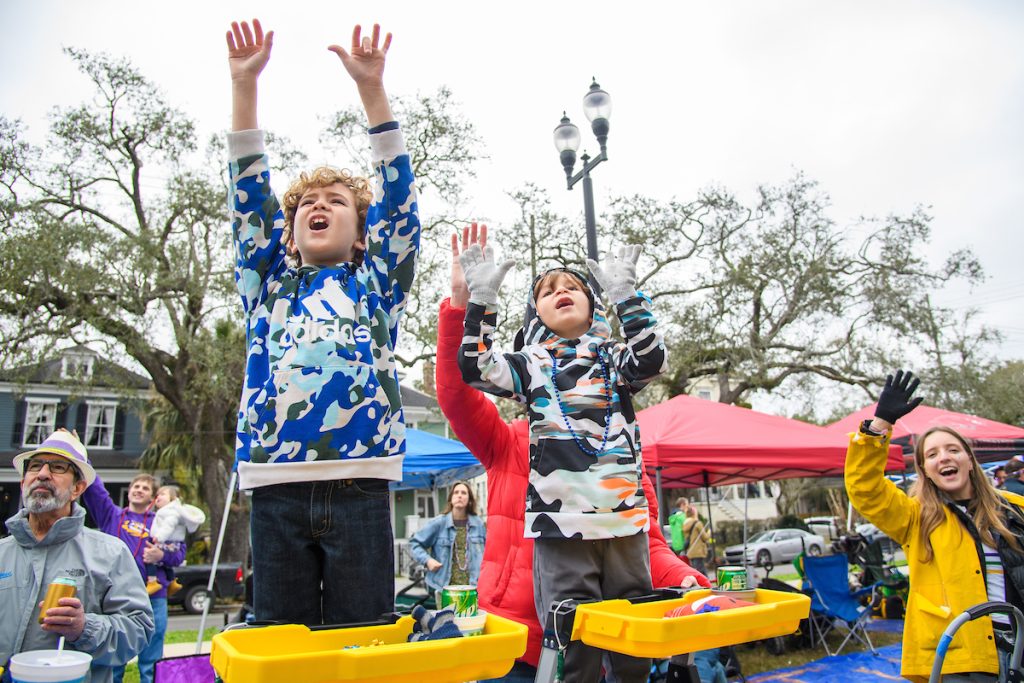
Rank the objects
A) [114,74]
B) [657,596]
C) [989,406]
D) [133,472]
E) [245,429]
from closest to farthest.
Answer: [245,429] → [657,596] → [114,74] → [989,406] → [133,472]

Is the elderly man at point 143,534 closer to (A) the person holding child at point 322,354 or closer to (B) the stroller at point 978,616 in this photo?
(A) the person holding child at point 322,354

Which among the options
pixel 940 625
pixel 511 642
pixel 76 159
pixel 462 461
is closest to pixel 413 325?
pixel 462 461

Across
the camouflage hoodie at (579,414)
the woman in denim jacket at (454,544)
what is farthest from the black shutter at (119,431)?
the camouflage hoodie at (579,414)

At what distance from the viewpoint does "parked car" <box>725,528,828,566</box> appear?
69.4 ft

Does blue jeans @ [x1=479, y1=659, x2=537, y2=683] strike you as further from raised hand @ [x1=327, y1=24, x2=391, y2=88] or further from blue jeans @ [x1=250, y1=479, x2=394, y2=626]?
raised hand @ [x1=327, y1=24, x2=391, y2=88]

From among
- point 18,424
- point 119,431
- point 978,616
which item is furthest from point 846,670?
point 18,424

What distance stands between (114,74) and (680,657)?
1602 cm

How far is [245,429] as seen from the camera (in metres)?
1.75

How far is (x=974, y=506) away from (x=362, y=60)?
10.2 feet

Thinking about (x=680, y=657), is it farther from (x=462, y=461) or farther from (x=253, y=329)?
(x=462, y=461)

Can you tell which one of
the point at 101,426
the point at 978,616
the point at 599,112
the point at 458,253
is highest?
the point at 599,112

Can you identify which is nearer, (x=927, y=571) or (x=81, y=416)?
(x=927, y=571)

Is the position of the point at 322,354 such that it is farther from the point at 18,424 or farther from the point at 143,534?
the point at 18,424

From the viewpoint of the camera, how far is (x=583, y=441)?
6.72ft
